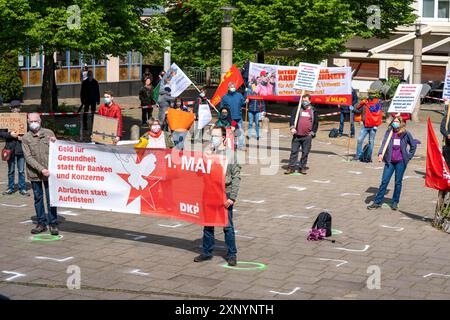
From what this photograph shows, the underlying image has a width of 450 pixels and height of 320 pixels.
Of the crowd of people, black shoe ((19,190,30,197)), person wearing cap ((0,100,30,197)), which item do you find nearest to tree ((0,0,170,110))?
the crowd of people

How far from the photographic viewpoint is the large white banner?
73.8 feet

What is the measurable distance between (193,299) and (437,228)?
19.5 ft

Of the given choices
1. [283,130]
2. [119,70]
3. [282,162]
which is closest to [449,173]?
[282,162]

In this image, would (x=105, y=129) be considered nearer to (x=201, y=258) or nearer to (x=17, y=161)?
(x=17, y=161)

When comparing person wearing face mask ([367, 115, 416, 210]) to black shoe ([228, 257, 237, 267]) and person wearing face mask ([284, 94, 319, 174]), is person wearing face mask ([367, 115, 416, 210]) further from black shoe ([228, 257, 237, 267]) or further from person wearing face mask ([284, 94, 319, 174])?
black shoe ([228, 257, 237, 267])

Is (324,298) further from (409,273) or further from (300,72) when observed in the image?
(300,72)

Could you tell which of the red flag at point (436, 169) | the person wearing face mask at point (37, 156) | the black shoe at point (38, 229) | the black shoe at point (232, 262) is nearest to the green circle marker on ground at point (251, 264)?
the black shoe at point (232, 262)

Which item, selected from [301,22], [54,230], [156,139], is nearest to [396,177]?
[156,139]

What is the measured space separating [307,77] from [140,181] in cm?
981

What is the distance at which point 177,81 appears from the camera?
22.7 metres

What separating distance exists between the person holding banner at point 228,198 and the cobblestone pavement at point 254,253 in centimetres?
22

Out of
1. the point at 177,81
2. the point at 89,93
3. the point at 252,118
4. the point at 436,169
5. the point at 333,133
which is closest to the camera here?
the point at 436,169

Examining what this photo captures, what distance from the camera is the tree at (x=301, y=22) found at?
3159 centimetres
